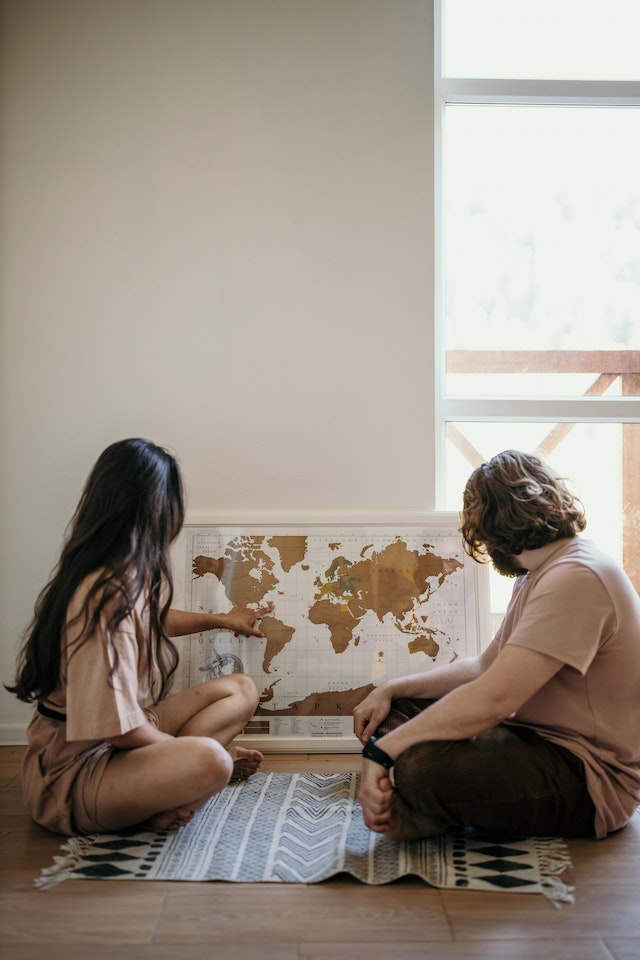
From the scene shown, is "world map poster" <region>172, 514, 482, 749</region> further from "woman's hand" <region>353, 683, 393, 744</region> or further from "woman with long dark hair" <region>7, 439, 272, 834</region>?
"woman with long dark hair" <region>7, 439, 272, 834</region>

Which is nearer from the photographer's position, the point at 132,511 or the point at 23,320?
the point at 132,511

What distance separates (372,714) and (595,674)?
0.56m

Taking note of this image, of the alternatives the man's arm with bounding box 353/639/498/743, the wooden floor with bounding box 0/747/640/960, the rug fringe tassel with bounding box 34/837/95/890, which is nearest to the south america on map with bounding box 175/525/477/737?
the man's arm with bounding box 353/639/498/743

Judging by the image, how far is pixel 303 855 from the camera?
5.30 feet

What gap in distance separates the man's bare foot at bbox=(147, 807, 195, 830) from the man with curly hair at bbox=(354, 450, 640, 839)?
15.6 inches

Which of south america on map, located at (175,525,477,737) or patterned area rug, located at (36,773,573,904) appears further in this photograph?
south america on map, located at (175,525,477,737)

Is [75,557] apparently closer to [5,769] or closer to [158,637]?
[158,637]

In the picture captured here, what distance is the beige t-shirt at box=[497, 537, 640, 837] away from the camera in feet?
5.21

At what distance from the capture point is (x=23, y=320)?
96.9 inches

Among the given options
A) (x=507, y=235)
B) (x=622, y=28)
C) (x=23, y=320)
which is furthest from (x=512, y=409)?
(x=23, y=320)

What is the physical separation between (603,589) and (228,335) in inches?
55.1

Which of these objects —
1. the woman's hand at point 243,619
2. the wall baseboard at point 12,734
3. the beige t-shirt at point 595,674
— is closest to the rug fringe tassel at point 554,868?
the beige t-shirt at point 595,674

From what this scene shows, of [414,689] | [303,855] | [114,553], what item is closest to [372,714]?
[414,689]

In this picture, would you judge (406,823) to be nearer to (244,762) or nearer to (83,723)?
(244,762)
